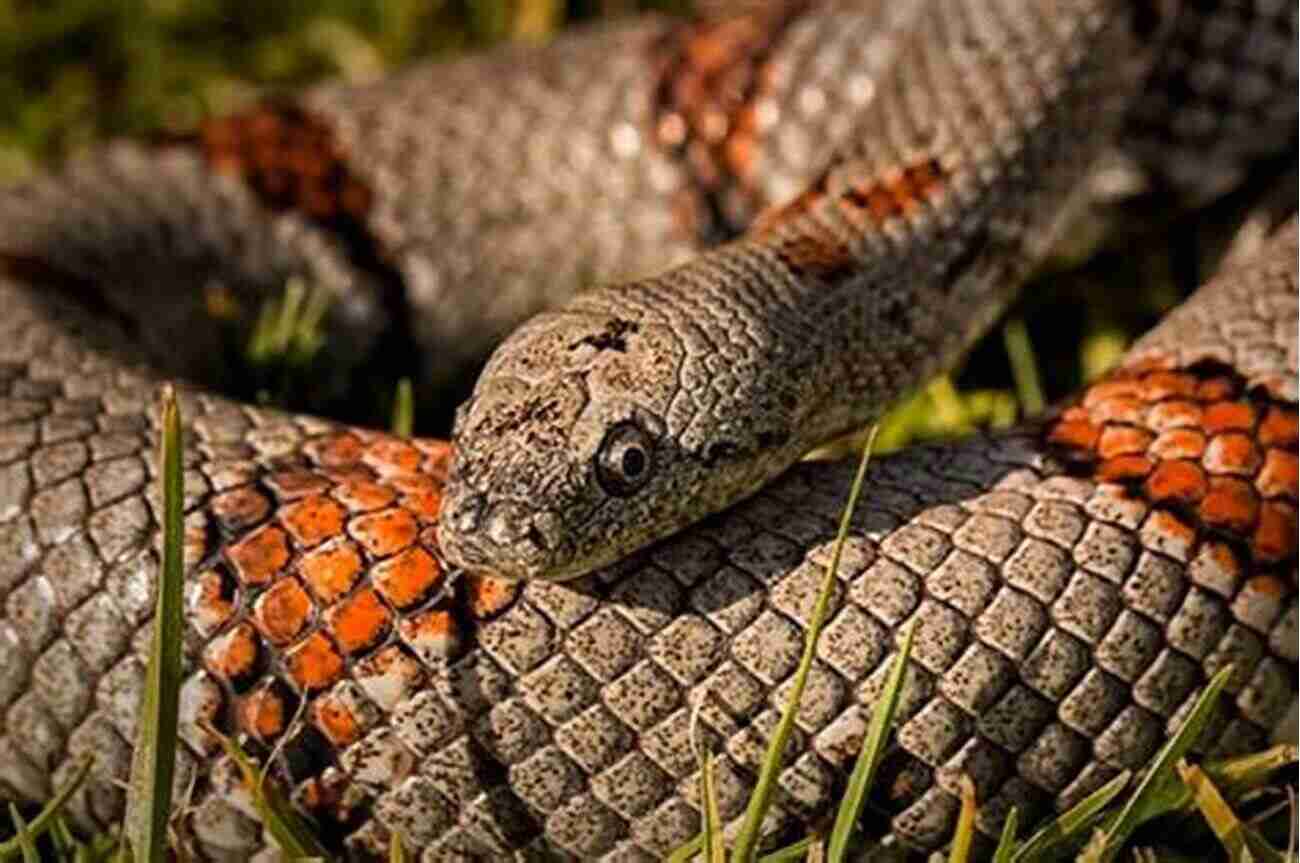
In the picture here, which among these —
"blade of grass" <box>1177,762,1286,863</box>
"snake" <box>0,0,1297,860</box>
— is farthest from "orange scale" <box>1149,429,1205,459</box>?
"blade of grass" <box>1177,762,1286,863</box>

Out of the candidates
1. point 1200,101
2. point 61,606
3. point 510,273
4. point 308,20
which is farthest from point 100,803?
point 308,20

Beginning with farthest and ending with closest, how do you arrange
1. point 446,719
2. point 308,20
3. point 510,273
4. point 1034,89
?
point 308,20 < point 510,273 < point 1034,89 < point 446,719

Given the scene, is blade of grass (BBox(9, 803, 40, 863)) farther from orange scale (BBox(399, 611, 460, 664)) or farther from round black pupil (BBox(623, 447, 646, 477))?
round black pupil (BBox(623, 447, 646, 477))

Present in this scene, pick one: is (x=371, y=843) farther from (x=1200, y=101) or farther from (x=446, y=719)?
(x=1200, y=101)

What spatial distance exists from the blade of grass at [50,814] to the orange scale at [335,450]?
69cm

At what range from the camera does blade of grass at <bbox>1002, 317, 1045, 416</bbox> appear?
5.72 metres

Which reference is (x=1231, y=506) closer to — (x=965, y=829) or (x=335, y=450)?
(x=965, y=829)

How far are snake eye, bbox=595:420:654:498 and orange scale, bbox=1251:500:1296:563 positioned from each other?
1.10 meters

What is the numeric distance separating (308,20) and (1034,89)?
2.72 metres

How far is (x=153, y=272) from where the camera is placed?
6.16m

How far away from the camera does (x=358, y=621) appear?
13.9ft

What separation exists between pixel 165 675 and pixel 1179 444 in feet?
6.25

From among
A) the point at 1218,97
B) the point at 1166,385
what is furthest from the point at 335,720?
the point at 1218,97

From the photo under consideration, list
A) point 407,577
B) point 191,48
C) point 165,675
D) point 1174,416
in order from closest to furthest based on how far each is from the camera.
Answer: point 165,675, point 407,577, point 1174,416, point 191,48
